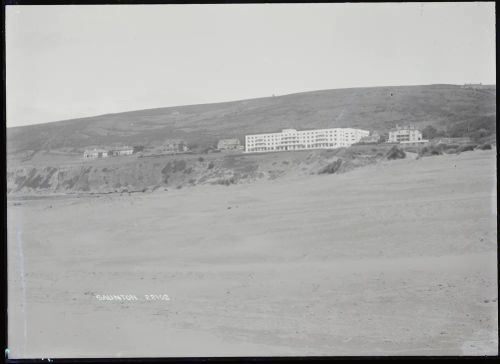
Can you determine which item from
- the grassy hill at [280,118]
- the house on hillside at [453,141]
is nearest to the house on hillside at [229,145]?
the grassy hill at [280,118]

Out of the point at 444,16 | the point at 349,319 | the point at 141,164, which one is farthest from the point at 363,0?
the point at 349,319

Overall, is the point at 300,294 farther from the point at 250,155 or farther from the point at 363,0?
the point at 363,0

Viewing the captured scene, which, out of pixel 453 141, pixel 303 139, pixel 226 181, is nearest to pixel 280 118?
pixel 303 139

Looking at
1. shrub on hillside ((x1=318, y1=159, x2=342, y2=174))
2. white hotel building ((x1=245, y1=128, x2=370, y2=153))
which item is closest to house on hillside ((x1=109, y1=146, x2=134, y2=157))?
white hotel building ((x1=245, y1=128, x2=370, y2=153))

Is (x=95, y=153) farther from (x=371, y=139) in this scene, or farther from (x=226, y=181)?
(x=371, y=139)

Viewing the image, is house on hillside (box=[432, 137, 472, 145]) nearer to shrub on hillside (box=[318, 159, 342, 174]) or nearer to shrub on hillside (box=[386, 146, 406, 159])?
shrub on hillside (box=[386, 146, 406, 159])

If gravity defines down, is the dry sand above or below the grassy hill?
below

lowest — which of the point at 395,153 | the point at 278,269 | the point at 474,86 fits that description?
the point at 278,269
